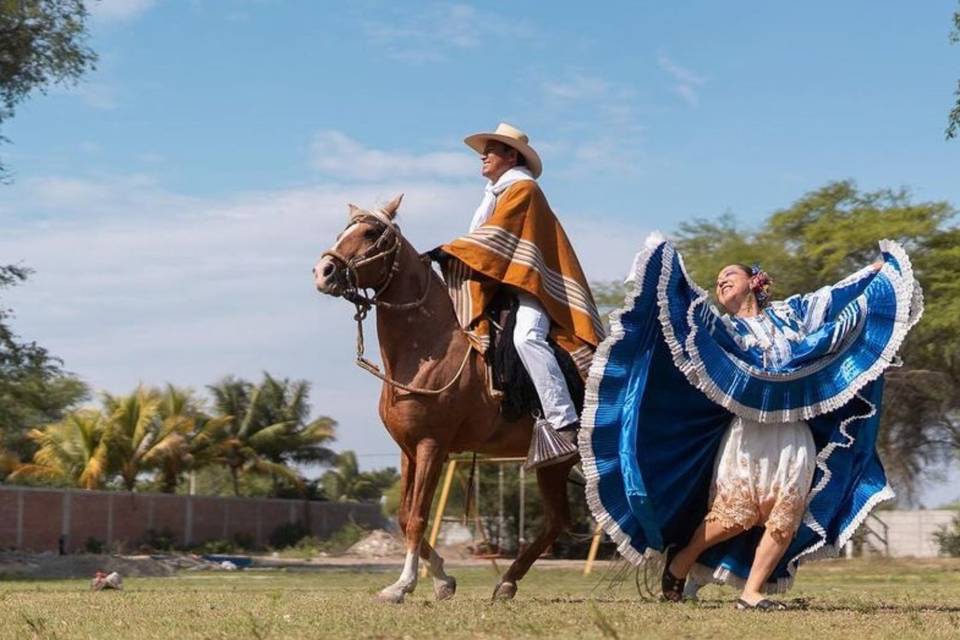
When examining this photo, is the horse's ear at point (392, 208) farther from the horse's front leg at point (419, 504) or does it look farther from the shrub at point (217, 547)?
the shrub at point (217, 547)

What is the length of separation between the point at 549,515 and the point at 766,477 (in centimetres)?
204

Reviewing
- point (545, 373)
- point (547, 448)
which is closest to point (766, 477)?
point (547, 448)

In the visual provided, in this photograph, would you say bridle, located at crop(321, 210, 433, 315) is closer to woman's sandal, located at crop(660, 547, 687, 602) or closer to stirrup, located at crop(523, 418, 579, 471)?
stirrup, located at crop(523, 418, 579, 471)

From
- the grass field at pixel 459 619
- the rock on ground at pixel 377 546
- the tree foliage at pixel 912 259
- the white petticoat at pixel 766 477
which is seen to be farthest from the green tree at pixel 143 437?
the white petticoat at pixel 766 477

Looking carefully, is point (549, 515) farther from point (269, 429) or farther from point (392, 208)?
point (269, 429)

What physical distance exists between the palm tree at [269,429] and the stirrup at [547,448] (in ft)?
147

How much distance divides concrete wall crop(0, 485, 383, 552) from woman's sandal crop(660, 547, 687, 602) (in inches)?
1277

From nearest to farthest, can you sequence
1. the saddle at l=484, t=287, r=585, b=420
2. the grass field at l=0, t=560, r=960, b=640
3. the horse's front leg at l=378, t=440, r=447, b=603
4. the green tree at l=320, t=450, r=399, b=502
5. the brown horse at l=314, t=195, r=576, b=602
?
the grass field at l=0, t=560, r=960, b=640, the horse's front leg at l=378, t=440, r=447, b=603, the brown horse at l=314, t=195, r=576, b=602, the saddle at l=484, t=287, r=585, b=420, the green tree at l=320, t=450, r=399, b=502

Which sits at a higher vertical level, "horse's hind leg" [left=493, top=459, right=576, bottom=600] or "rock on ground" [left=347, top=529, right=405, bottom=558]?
"horse's hind leg" [left=493, top=459, right=576, bottom=600]

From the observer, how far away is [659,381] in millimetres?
9016

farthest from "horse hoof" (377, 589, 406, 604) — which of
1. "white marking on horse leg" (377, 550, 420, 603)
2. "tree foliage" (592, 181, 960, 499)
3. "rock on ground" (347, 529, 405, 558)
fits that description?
"rock on ground" (347, 529, 405, 558)

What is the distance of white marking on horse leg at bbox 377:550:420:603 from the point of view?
8.80m

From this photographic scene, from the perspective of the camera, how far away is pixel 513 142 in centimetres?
998

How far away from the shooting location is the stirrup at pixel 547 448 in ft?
30.4
